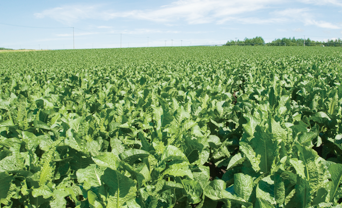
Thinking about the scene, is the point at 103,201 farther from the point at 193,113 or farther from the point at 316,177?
the point at 193,113

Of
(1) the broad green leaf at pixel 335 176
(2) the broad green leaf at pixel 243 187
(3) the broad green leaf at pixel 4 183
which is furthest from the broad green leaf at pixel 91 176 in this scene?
(1) the broad green leaf at pixel 335 176

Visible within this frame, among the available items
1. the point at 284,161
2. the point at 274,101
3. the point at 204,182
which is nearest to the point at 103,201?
the point at 204,182

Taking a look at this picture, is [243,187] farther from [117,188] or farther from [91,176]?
[91,176]

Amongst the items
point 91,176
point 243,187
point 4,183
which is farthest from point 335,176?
point 4,183

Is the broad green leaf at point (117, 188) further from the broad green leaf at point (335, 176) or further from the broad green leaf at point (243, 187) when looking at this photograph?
the broad green leaf at point (335, 176)

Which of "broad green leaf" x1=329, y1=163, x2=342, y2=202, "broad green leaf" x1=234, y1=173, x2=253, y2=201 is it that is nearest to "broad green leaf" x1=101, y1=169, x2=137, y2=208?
"broad green leaf" x1=234, y1=173, x2=253, y2=201

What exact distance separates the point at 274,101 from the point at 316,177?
236 cm

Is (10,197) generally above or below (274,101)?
below

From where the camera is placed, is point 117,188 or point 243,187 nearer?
point 117,188

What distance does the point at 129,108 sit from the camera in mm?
3234

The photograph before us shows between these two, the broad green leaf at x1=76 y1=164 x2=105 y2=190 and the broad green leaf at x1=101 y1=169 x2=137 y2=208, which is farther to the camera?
the broad green leaf at x1=76 y1=164 x2=105 y2=190

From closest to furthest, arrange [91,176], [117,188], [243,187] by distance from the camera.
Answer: [117,188], [243,187], [91,176]

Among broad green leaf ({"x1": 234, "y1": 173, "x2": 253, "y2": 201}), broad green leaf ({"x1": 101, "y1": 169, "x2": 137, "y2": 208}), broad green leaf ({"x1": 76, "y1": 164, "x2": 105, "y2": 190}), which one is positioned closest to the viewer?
broad green leaf ({"x1": 101, "y1": 169, "x2": 137, "y2": 208})

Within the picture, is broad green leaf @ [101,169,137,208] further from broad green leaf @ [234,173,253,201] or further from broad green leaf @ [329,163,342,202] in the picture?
broad green leaf @ [329,163,342,202]
